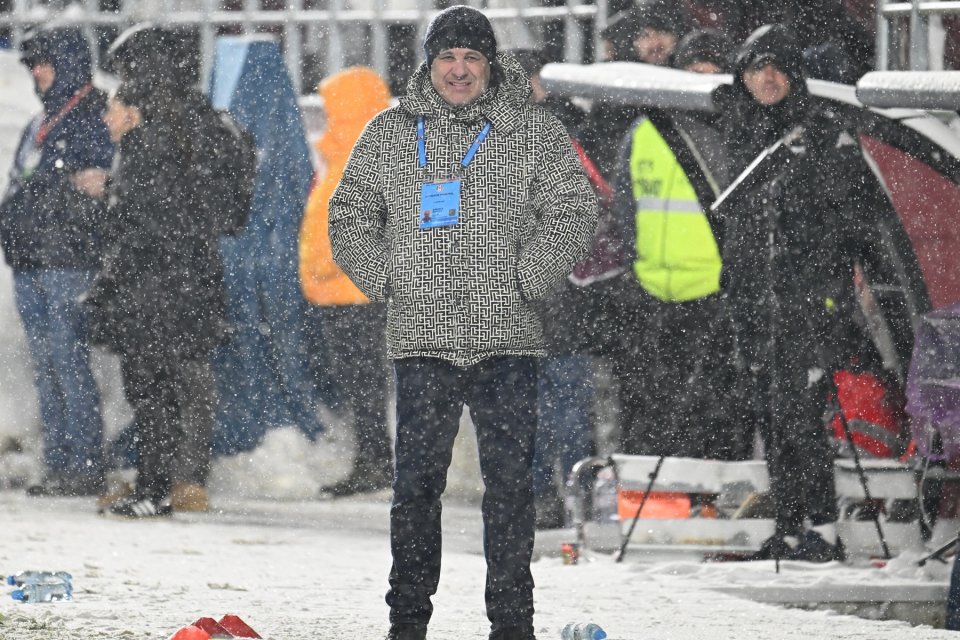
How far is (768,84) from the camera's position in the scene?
8398 mm

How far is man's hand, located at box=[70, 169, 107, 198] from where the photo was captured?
1013cm

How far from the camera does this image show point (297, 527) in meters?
9.45

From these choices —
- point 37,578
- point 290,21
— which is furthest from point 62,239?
point 37,578

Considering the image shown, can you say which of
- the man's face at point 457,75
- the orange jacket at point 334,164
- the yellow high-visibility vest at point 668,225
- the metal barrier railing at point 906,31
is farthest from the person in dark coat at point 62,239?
the man's face at point 457,75

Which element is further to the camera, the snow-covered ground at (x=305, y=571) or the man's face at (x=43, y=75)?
the man's face at (x=43, y=75)

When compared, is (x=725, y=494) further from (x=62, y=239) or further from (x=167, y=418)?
(x=62, y=239)

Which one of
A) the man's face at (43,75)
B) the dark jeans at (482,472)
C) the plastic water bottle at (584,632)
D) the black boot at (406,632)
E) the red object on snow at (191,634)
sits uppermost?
the man's face at (43,75)

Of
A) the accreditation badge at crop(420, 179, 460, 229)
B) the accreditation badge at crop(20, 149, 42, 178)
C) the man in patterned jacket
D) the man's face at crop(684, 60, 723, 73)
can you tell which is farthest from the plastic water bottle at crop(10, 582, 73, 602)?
the man's face at crop(684, 60, 723, 73)

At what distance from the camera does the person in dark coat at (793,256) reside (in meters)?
8.35

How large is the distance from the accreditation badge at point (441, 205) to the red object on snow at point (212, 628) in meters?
1.27

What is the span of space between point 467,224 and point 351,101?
455 centimetres

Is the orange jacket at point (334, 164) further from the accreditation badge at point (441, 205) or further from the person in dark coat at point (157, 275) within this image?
the accreditation badge at point (441, 205)

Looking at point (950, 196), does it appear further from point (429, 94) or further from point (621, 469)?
point (429, 94)

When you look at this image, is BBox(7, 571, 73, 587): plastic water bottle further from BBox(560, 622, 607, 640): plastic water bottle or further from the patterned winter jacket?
BBox(560, 622, 607, 640): plastic water bottle
